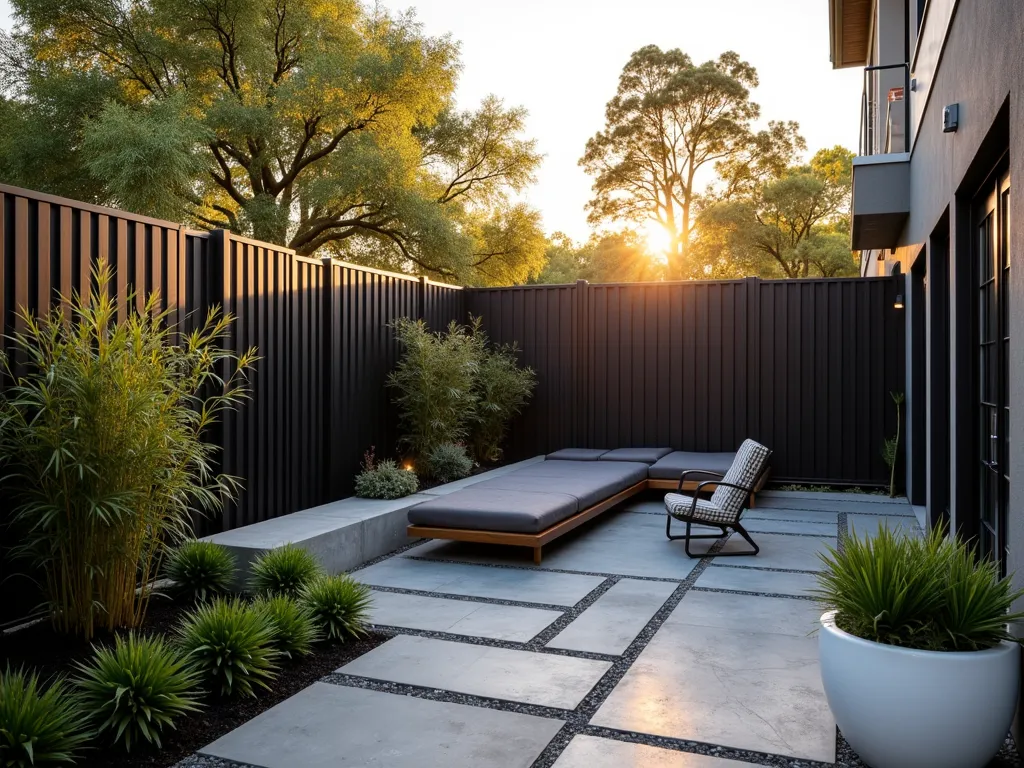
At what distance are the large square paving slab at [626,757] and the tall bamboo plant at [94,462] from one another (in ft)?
7.10

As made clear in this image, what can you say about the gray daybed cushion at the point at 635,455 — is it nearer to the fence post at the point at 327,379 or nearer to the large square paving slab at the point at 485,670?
the fence post at the point at 327,379

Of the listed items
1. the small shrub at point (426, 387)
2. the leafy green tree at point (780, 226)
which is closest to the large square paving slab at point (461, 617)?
the small shrub at point (426, 387)

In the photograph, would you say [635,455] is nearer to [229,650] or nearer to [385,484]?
[385,484]

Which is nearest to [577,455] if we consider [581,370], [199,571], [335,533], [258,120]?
[581,370]

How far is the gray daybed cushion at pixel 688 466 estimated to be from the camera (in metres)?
7.94

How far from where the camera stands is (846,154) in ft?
91.5

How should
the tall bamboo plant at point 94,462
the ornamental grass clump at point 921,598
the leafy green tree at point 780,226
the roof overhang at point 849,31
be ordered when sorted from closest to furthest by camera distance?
1. the ornamental grass clump at point 921,598
2. the tall bamboo plant at point 94,462
3. the roof overhang at point 849,31
4. the leafy green tree at point 780,226

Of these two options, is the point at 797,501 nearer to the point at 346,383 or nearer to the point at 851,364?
the point at 851,364

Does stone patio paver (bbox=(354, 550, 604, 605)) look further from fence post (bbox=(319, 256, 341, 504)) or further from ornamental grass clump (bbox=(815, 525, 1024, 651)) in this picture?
ornamental grass clump (bbox=(815, 525, 1024, 651))

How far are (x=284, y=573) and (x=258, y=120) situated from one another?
42.1 ft

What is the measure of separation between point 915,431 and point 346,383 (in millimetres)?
5381

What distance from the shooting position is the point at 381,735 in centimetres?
Result: 285

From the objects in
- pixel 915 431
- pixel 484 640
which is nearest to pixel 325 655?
pixel 484 640

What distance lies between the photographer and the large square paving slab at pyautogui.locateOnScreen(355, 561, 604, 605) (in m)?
4.80
